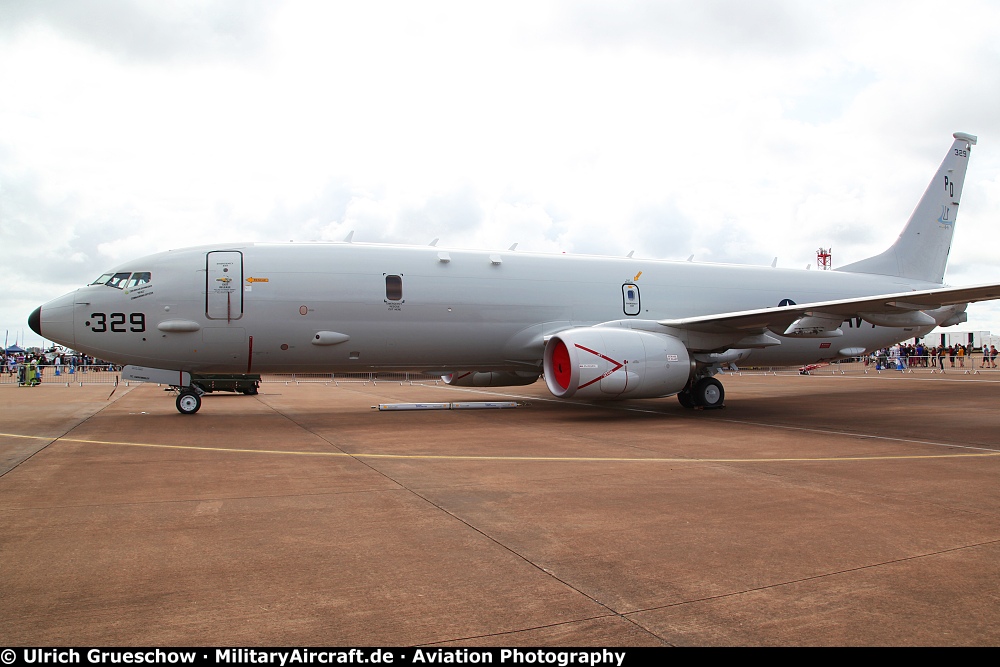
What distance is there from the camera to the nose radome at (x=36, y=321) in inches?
493

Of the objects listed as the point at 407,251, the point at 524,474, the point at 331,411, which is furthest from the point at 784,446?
the point at 331,411

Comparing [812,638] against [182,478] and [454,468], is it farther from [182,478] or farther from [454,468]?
[182,478]

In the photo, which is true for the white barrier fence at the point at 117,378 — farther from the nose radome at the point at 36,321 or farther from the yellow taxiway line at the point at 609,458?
the yellow taxiway line at the point at 609,458

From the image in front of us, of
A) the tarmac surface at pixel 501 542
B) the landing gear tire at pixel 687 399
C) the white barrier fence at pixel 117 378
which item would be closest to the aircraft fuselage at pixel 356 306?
the landing gear tire at pixel 687 399

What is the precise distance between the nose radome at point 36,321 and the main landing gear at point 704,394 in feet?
42.9

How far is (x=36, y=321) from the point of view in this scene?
12570 millimetres

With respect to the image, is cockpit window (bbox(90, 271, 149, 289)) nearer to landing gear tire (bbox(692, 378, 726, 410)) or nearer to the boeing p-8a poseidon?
the boeing p-8a poseidon

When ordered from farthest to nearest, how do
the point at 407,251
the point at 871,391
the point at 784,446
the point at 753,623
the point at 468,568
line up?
the point at 871,391
the point at 407,251
the point at 784,446
the point at 468,568
the point at 753,623

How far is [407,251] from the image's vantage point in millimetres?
14445

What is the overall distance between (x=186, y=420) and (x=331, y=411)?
3282mm

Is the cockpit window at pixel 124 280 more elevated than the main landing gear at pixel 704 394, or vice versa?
the cockpit window at pixel 124 280

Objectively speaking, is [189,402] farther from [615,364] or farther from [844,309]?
[844,309]
